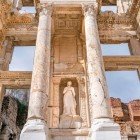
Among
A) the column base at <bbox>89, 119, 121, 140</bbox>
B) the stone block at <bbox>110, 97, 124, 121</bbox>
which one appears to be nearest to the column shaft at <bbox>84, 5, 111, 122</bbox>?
the column base at <bbox>89, 119, 121, 140</bbox>

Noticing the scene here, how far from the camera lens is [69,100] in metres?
13.1

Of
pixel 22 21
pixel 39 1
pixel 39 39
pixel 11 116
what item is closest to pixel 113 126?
pixel 39 39

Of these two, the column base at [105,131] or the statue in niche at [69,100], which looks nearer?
the column base at [105,131]

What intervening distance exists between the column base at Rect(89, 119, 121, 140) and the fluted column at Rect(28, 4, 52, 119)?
1.94m

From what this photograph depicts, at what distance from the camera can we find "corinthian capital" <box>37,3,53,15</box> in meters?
14.5

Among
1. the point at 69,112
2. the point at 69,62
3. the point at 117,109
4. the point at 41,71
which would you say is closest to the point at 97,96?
the point at 69,112

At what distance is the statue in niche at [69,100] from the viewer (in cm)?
1276

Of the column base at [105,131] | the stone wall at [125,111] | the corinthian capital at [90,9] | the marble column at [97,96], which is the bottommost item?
the column base at [105,131]

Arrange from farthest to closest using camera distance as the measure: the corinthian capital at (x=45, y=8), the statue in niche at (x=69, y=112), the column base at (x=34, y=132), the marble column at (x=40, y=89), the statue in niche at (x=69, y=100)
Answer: the corinthian capital at (x=45, y=8) < the statue in niche at (x=69, y=100) < the statue in niche at (x=69, y=112) < the marble column at (x=40, y=89) < the column base at (x=34, y=132)

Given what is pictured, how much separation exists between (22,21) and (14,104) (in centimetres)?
1316

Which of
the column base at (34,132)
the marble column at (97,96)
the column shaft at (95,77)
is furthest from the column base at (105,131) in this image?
the column base at (34,132)

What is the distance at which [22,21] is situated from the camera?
1689cm

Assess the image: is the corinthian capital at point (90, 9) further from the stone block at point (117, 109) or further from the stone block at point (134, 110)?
the stone block at point (134, 110)

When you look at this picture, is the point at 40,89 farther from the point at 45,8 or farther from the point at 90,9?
the point at 90,9
